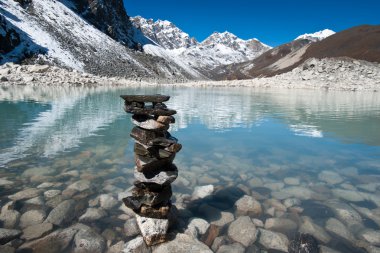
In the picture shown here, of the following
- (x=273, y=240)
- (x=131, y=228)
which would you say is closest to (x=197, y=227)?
(x=131, y=228)

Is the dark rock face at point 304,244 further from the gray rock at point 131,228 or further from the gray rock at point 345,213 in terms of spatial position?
the gray rock at point 131,228

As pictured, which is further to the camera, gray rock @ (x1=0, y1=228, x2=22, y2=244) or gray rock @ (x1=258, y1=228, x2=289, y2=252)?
gray rock @ (x1=258, y1=228, x2=289, y2=252)

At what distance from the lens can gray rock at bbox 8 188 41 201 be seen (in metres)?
7.52

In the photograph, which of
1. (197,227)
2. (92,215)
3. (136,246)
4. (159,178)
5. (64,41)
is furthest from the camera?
(64,41)

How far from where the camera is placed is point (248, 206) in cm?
Result: 752

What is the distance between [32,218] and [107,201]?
67.4 inches

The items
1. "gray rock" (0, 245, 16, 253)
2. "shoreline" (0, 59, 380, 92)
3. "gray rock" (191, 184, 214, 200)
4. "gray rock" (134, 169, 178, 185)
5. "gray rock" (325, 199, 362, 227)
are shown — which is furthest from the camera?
"shoreline" (0, 59, 380, 92)

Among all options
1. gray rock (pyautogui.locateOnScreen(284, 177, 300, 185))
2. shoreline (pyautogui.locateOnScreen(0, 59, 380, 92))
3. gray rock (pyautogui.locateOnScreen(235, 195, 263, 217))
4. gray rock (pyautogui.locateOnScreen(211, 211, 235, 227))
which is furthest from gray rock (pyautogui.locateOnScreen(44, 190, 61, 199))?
shoreline (pyautogui.locateOnScreen(0, 59, 380, 92))

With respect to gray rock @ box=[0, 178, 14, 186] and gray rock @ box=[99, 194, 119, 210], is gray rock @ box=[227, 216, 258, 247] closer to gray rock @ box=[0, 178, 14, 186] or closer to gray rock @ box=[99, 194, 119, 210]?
gray rock @ box=[99, 194, 119, 210]

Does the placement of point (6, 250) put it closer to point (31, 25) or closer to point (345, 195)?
point (345, 195)

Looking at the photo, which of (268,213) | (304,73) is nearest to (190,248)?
(268,213)

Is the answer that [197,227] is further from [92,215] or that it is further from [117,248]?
[92,215]

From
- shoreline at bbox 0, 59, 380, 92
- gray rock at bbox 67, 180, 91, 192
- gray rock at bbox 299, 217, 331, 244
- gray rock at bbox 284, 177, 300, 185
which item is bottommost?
gray rock at bbox 299, 217, 331, 244

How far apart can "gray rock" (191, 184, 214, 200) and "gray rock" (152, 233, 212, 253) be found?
7.33ft
